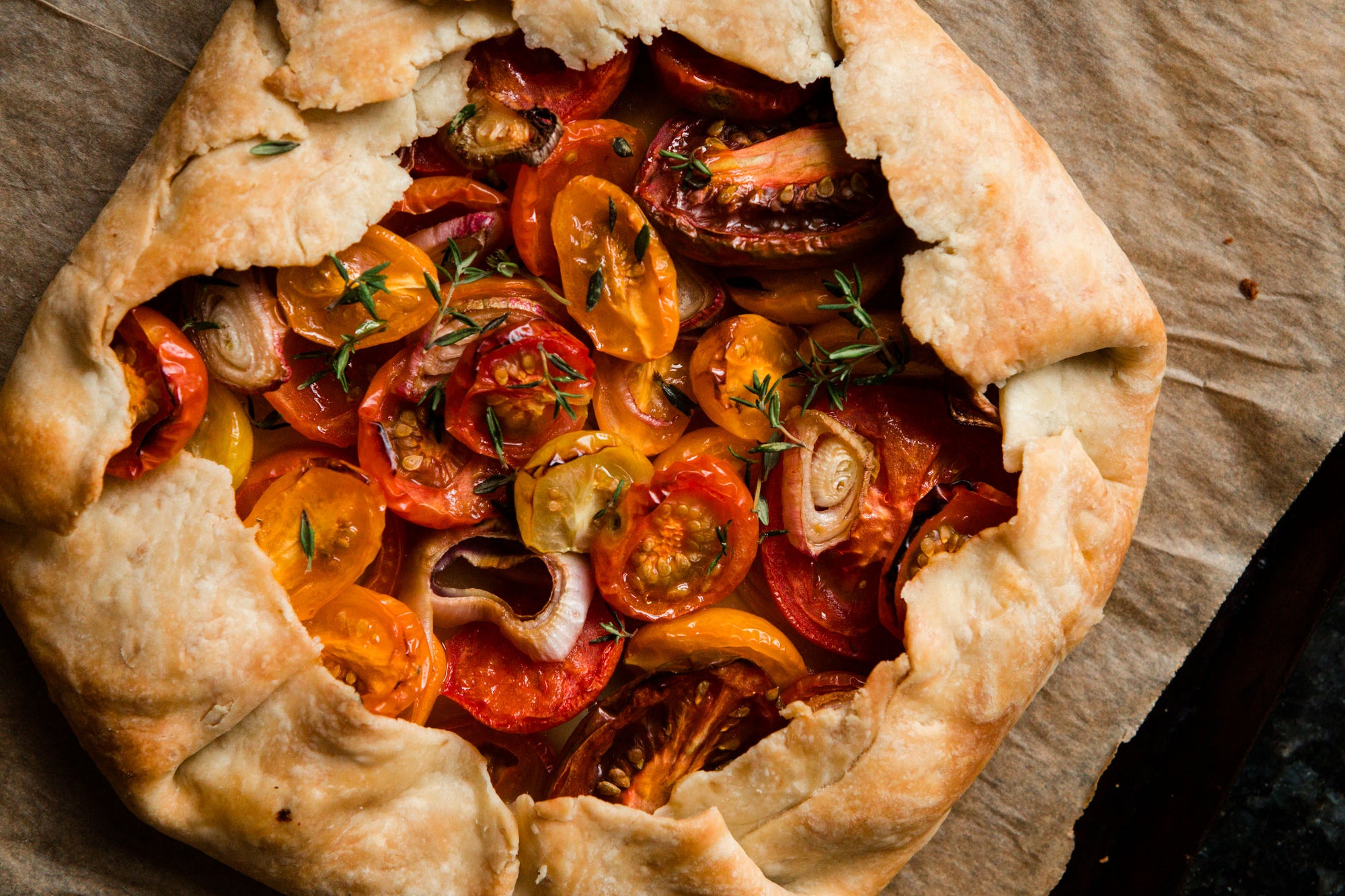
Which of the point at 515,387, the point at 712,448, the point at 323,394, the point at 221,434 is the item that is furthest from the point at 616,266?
the point at 221,434

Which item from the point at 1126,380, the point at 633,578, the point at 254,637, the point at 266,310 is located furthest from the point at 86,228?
the point at 1126,380

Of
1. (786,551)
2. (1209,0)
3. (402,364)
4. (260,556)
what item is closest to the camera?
(260,556)

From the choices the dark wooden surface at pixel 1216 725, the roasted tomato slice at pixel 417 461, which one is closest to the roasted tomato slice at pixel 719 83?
the roasted tomato slice at pixel 417 461

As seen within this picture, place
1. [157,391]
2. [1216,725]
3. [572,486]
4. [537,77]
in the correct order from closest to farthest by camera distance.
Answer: [157,391]
[572,486]
[537,77]
[1216,725]

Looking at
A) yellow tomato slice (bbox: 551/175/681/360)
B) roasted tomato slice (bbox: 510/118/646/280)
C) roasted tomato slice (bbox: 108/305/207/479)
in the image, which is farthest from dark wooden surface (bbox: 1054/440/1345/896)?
roasted tomato slice (bbox: 108/305/207/479)

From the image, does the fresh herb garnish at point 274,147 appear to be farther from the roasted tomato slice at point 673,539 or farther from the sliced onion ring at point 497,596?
the roasted tomato slice at point 673,539

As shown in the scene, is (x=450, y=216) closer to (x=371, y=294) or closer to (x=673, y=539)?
(x=371, y=294)

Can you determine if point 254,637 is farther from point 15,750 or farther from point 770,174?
point 770,174
